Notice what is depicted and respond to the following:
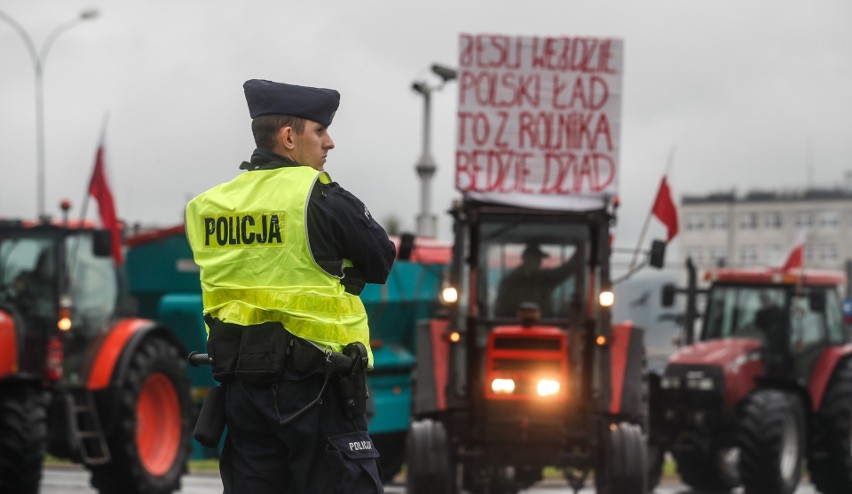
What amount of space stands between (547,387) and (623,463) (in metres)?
0.79

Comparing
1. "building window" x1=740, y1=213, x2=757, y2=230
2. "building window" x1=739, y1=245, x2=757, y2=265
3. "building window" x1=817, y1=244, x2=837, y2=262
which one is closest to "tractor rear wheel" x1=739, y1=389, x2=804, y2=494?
"building window" x1=817, y1=244, x2=837, y2=262

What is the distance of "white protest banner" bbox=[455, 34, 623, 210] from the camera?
12.5 metres

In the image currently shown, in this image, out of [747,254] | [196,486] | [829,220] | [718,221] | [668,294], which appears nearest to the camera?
[196,486]

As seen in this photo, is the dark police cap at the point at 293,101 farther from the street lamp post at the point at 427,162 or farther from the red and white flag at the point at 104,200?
the street lamp post at the point at 427,162

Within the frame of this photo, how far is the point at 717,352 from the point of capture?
16625 mm

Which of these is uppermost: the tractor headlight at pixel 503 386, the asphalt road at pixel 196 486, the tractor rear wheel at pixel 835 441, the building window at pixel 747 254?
the building window at pixel 747 254

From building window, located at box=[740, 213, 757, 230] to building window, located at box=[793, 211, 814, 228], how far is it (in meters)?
4.46

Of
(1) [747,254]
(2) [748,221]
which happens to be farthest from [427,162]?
(1) [747,254]

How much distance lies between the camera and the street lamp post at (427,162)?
25.8 meters

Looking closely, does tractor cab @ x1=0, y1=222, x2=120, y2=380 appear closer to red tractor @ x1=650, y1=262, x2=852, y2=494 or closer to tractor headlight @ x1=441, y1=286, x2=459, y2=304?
tractor headlight @ x1=441, y1=286, x2=459, y2=304

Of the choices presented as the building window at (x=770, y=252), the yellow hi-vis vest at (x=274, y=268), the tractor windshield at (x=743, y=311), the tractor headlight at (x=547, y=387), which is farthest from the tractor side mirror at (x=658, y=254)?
the building window at (x=770, y=252)

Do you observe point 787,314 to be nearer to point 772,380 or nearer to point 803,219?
point 772,380

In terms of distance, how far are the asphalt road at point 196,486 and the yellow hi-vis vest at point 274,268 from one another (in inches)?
434

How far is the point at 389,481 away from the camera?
17.6m
